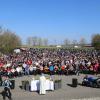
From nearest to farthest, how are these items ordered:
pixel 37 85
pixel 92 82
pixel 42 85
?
pixel 42 85
pixel 37 85
pixel 92 82

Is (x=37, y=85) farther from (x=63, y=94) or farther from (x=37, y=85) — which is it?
(x=63, y=94)

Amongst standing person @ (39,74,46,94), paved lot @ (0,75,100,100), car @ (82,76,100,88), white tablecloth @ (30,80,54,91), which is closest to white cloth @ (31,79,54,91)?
white tablecloth @ (30,80,54,91)

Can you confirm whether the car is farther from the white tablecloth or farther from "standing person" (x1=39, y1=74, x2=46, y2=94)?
Answer: "standing person" (x1=39, y1=74, x2=46, y2=94)

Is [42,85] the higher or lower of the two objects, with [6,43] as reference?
lower

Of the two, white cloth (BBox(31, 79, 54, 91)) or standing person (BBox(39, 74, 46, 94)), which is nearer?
standing person (BBox(39, 74, 46, 94))

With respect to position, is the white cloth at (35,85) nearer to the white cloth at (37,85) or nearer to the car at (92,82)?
the white cloth at (37,85)

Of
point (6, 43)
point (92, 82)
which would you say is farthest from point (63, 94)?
point (6, 43)

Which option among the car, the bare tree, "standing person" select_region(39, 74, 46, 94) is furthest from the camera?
the bare tree

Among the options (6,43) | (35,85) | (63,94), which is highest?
(6,43)

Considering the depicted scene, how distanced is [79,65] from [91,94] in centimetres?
1401

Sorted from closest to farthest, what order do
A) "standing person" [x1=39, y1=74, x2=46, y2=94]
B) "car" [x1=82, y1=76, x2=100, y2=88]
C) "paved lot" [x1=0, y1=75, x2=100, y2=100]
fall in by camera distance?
1. "paved lot" [x1=0, y1=75, x2=100, y2=100]
2. "standing person" [x1=39, y1=74, x2=46, y2=94]
3. "car" [x1=82, y1=76, x2=100, y2=88]

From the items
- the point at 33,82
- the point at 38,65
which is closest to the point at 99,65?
the point at 38,65

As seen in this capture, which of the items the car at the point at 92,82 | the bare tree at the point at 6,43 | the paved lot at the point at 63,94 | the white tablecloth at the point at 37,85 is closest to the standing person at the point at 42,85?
the paved lot at the point at 63,94

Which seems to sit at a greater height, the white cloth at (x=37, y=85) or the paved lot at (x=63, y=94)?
the white cloth at (x=37, y=85)
